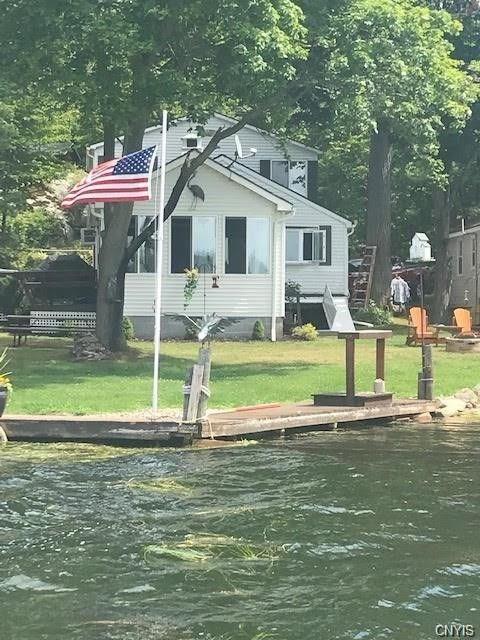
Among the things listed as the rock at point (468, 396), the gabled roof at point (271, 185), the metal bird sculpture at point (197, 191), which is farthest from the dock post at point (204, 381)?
the gabled roof at point (271, 185)

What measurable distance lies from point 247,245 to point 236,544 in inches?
809

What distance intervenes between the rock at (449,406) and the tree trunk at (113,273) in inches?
355

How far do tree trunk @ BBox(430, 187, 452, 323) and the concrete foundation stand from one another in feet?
37.0

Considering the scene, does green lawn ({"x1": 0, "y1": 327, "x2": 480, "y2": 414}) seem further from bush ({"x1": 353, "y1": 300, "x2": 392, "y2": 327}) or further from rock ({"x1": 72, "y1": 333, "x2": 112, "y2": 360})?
bush ({"x1": 353, "y1": 300, "x2": 392, "y2": 327})

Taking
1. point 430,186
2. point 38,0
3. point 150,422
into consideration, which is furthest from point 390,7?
point 430,186

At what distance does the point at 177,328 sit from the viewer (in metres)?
27.4

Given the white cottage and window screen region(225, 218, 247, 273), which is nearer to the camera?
the white cottage

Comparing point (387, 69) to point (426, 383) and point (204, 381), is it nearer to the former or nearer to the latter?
point (426, 383)

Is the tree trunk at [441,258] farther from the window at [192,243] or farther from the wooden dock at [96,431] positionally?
the wooden dock at [96,431]

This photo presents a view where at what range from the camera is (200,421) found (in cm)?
1284

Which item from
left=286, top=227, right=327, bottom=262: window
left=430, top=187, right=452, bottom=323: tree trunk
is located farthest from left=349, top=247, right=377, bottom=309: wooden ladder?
left=430, top=187, right=452, bottom=323: tree trunk

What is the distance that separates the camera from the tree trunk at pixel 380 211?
1383 inches

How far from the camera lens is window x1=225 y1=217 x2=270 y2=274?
2784cm

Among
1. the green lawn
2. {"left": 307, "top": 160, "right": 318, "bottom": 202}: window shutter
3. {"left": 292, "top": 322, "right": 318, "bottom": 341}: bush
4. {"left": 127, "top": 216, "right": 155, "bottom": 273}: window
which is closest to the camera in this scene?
the green lawn
